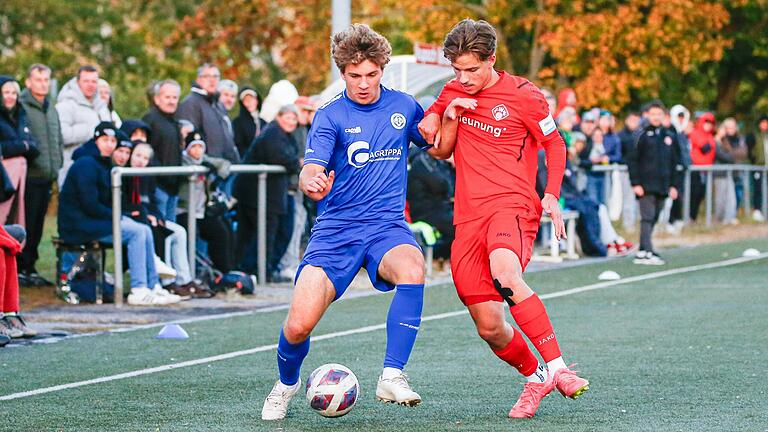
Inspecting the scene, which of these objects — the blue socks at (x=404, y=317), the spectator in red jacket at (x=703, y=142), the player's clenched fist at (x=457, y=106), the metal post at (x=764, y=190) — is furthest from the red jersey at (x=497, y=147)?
the metal post at (x=764, y=190)

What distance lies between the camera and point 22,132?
1445 cm

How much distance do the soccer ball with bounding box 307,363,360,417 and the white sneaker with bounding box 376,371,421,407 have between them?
213mm

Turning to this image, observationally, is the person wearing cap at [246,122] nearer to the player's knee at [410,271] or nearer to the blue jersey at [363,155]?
the blue jersey at [363,155]

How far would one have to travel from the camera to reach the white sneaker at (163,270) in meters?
14.3

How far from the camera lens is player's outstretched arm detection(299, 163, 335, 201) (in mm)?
Answer: 7367

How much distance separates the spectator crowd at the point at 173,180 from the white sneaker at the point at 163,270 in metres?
0.01

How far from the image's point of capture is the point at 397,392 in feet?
24.3

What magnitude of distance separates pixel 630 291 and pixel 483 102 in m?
7.97

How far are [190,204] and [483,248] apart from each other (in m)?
7.35

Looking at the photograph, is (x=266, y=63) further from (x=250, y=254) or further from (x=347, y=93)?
(x=347, y=93)

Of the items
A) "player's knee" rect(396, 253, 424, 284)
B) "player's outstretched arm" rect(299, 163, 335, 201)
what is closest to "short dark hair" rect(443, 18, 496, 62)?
"player's outstretched arm" rect(299, 163, 335, 201)

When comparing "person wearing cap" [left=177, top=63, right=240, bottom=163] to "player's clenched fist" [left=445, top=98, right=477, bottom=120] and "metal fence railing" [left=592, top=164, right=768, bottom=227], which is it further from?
"player's clenched fist" [left=445, top=98, right=477, bottom=120]

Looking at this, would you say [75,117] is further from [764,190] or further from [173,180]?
[764,190]

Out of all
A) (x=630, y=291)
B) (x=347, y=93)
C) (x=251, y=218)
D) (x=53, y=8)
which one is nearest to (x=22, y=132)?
(x=251, y=218)
